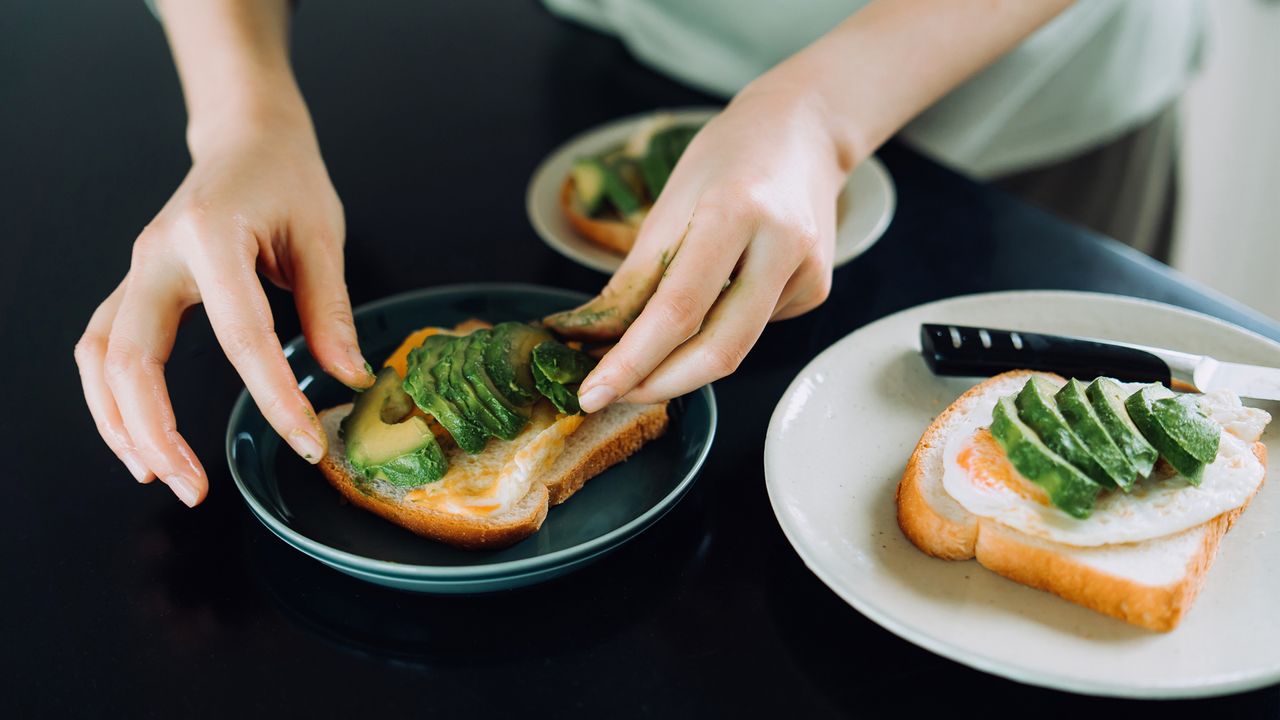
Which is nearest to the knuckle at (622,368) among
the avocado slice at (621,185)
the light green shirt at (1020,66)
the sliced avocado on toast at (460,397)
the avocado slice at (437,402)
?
the sliced avocado on toast at (460,397)

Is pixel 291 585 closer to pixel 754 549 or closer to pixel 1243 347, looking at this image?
pixel 754 549

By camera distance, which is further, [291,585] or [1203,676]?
[291,585]

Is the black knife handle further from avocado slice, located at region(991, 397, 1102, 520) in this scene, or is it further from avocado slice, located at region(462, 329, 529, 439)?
avocado slice, located at region(462, 329, 529, 439)

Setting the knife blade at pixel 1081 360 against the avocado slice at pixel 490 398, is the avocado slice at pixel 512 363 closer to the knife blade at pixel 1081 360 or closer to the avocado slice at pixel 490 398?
the avocado slice at pixel 490 398

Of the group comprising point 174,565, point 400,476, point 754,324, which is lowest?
point 174,565

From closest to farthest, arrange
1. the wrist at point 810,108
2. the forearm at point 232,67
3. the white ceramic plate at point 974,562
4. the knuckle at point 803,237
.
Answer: the white ceramic plate at point 974,562
the knuckle at point 803,237
the wrist at point 810,108
the forearm at point 232,67

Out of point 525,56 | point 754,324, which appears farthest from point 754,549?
point 525,56
